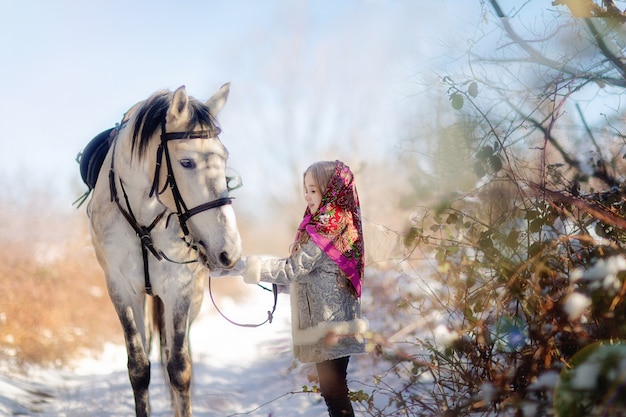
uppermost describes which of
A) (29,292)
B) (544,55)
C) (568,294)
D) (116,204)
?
(29,292)

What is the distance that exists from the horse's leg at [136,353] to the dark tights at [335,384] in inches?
55.0

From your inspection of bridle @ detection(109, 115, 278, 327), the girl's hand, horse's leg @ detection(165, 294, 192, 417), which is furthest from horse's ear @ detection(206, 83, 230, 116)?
horse's leg @ detection(165, 294, 192, 417)

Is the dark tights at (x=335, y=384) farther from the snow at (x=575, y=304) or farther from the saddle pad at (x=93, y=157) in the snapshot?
the saddle pad at (x=93, y=157)

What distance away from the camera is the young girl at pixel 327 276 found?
9.15ft

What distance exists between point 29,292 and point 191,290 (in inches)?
197

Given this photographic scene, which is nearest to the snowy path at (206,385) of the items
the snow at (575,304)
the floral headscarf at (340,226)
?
the floral headscarf at (340,226)

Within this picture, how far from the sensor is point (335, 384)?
2861 mm

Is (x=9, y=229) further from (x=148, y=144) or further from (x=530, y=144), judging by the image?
(x=530, y=144)

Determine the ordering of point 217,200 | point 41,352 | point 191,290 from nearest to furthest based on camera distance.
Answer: point 217,200
point 191,290
point 41,352

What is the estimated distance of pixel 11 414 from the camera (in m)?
4.19

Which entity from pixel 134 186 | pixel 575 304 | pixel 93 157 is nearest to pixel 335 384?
pixel 575 304

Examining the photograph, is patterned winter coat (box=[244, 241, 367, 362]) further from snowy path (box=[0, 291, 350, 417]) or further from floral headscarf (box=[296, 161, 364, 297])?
snowy path (box=[0, 291, 350, 417])

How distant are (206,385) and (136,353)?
81.2 inches

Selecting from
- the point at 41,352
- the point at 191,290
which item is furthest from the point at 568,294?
the point at 41,352
